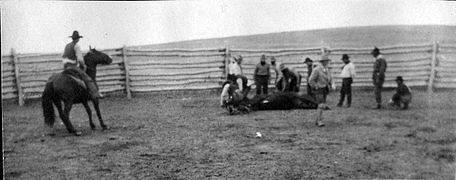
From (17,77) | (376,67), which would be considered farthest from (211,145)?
(376,67)

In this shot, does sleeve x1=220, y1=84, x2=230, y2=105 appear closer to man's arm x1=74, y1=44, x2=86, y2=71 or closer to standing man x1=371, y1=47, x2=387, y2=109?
man's arm x1=74, y1=44, x2=86, y2=71

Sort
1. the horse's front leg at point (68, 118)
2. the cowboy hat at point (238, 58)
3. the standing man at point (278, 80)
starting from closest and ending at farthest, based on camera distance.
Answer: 1. the horse's front leg at point (68, 118)
2. the cowboy hat at point (238, 58)
3. the standing man at point (278, 80)

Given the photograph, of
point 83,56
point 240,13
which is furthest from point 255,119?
point 83,56

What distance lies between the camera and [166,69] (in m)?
5.37

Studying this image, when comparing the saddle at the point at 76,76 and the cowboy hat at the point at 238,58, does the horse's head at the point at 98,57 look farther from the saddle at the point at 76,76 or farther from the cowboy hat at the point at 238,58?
the cowboy hat at the point at 238,58

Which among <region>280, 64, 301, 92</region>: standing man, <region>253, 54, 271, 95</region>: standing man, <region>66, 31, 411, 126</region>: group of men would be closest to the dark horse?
<region>66, 31, 411, 126</region>: group of men

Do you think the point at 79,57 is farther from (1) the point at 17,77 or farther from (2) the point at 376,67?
(2) the point at 376,67

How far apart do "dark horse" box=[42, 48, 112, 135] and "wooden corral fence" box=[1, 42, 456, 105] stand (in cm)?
13

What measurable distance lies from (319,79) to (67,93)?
3130 mm

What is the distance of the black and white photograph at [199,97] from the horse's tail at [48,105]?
2 centimetres

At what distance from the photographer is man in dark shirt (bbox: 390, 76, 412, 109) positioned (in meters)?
5.75

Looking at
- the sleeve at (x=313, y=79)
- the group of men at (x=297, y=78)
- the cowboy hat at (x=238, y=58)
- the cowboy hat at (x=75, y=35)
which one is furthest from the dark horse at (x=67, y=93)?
the sleeve at (x=313, y=79)

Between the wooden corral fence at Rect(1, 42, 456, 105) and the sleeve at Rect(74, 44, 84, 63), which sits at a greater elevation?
the sleeve at Rect(74, 44, 84, 63)

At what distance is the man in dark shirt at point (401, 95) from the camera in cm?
575
